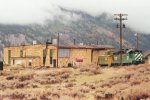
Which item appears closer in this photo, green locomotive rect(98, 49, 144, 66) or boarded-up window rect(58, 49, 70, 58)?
green locomotive rect(98, 49, 144, 66)

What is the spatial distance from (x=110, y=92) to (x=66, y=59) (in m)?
75.6

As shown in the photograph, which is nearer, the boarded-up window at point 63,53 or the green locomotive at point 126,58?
the green locomotive at point 126,58

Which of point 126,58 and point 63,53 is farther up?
point 63,53

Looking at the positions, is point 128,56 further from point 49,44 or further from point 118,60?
point 49,44

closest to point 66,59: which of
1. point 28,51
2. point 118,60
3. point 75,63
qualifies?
point 75,63

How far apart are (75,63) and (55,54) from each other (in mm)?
5393

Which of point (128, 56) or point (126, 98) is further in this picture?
point (128, 56)

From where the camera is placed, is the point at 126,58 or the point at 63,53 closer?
the point at 126,58

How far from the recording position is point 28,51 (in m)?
105

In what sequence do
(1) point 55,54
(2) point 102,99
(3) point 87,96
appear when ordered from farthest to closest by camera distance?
(1) point 55,54
(3) point 87,96
(2) point 102,99

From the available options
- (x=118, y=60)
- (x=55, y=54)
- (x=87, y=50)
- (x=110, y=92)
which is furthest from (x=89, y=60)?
(x=110, y=92)

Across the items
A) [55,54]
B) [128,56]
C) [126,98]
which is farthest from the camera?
[55,54]

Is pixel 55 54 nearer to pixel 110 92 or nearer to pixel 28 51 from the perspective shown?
pixel 28 51

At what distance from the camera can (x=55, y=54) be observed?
99375mm
